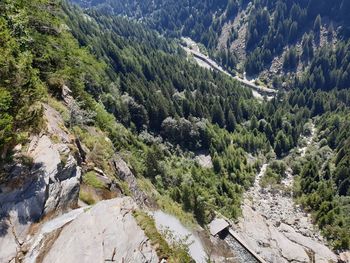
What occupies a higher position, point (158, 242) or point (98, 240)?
point (98, 240)

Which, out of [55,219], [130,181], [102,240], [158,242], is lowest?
[130,181]

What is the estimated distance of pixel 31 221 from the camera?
67.5 ft

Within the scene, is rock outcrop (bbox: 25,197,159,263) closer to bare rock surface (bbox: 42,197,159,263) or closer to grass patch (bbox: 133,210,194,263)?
bare rock surface (bbox: 42,197,159,263)

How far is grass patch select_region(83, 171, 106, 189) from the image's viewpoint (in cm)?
2784

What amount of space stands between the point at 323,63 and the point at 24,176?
19817cm

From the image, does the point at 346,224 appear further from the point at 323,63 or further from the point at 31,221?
the point at 323,63

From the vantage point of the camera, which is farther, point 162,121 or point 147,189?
point 162,121

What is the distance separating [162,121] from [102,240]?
73.1 meters

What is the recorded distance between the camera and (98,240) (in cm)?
2003

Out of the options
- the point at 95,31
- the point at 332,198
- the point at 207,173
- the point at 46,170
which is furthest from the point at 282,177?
the point at 95,31

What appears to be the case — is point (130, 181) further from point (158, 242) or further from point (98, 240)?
point (98, 240)

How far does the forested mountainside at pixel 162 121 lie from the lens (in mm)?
25734

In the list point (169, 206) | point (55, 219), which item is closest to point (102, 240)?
point (55, 219)

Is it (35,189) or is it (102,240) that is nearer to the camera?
(102,240)
